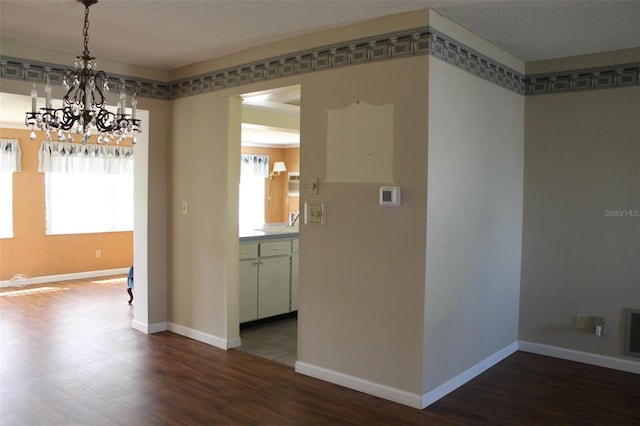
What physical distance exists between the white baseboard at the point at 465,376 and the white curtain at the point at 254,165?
21.2 ft

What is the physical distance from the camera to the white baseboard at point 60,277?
7.21m

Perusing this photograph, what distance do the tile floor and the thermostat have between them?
1.56m

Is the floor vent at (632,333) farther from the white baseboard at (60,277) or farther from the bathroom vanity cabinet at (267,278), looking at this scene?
the white baseboard at (60,277)

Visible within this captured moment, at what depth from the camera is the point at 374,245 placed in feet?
11.1

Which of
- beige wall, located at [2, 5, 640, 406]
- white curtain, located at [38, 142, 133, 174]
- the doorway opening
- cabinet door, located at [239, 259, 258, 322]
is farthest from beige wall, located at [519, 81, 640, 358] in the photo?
white curtain, located at [38, 142, 133, 174]

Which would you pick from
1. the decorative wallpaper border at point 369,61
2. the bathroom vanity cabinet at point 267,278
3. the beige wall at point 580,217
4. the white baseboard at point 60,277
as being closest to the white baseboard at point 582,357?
the beige wall at point 580,217

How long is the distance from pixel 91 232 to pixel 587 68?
7056mm

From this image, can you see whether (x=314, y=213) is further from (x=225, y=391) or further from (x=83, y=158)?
(x=83, y=158)

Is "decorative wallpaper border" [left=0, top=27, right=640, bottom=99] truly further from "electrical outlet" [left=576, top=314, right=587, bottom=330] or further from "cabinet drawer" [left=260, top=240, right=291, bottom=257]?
"electrical outlet" [left=576, top=314, right=587, bottom=330]

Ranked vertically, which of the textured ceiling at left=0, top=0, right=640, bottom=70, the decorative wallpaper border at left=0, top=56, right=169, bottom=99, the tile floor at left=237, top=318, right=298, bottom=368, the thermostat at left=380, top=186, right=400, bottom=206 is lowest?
the tile floor at left=237, top=318, right=298, bottom=368

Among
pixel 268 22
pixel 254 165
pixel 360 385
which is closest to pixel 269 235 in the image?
pixel 360 385

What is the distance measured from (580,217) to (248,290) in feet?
9.75

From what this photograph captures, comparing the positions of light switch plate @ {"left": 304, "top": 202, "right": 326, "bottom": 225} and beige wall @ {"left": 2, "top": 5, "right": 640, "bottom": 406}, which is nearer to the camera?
beige wall @ {"left": 2, "top": 5, "right": 640, "bottom": 406}

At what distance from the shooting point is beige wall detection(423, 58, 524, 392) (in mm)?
3260
